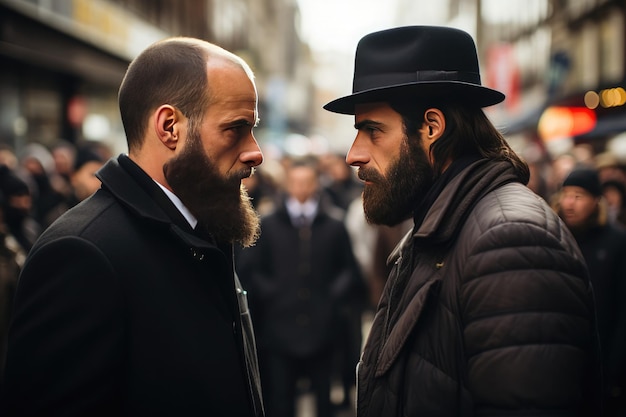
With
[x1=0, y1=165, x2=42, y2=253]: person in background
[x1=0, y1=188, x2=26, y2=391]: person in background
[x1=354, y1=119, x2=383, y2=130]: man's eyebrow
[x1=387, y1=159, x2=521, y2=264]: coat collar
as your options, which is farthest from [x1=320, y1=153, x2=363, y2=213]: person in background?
[x1=387, y1=159, x2=521, y2=264]: coat collar

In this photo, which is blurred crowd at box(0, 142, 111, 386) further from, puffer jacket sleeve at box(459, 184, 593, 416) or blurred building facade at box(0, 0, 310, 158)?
puffer jacket sleeve at box(459, 184, 593, 416)

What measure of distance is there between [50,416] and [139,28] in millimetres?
22323

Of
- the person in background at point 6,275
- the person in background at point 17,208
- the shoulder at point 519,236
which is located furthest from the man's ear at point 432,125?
the person in background at point 17,208

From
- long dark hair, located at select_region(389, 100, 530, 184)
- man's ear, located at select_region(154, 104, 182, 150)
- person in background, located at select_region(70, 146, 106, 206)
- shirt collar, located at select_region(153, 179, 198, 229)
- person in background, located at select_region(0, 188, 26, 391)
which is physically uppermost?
man's ear, located at select_region(154, 104, 182, 150)

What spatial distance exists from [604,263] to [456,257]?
3996 mm

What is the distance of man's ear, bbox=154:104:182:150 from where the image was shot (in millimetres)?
2537

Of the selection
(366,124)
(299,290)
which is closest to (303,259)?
(299,290)

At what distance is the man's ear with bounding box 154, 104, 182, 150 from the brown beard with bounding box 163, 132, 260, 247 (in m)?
0.05

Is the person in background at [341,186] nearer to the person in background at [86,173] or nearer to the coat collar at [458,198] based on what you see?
the person in background at [86,173]

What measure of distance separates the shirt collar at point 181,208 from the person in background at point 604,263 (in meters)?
4.27

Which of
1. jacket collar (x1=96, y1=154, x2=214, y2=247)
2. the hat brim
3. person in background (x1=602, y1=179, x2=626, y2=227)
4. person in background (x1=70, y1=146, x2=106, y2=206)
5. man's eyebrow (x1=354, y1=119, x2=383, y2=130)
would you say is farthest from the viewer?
person in background (x1=602, y1=179, x2=626, y2=227)

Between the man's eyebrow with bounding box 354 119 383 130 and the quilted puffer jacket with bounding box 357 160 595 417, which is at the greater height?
the man's eyebrow with bounding box 354 119 383 130

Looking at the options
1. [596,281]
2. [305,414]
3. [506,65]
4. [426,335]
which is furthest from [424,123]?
[506,65]

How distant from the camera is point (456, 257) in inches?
101
